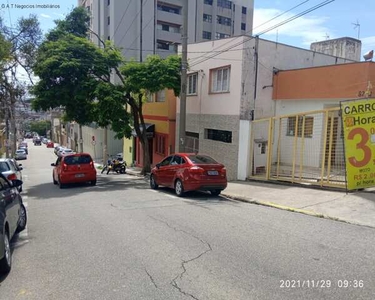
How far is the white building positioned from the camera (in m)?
15.9

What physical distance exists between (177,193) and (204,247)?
6.23m

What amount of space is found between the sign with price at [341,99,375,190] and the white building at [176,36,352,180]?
207 inches

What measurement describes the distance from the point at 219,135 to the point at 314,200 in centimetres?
819

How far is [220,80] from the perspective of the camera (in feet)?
58.7

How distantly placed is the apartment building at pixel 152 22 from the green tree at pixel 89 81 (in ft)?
94.0

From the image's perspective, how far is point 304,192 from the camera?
11570 millimetres

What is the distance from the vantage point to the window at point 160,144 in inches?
980

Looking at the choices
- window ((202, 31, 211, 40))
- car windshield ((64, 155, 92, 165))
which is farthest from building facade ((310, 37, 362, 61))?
window ((202, 31, 211, 40))

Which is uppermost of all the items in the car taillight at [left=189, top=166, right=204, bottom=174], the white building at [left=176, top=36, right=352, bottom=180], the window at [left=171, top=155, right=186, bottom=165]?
the white building at [left=176, top=36, right=352, bottom=180]

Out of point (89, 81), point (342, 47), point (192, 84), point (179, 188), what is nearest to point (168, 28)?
point (192, 84)

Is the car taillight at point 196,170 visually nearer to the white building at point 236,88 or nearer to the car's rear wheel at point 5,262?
the white building at point 236,88

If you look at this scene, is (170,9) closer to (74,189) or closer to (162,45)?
(162,45)

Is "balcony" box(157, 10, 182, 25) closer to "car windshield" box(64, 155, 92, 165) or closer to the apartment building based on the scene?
the apartment building

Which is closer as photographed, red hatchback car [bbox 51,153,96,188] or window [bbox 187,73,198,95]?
red hatchback car [bbox 51,153,96,188]
